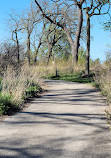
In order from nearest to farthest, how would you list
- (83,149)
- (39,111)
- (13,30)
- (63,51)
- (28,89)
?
1. (83,149)
2. (39,111)
3. (28,89)
4. (13,30)
5. (63,51)

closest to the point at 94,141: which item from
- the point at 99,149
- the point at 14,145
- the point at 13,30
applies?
the point at 99,149

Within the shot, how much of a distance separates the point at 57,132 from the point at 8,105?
2832 mm

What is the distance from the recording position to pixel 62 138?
4.90 meters

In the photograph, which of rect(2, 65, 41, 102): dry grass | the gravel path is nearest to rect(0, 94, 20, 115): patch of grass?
rect(2, 65, 41, 102): dry grass

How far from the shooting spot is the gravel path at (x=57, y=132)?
4.24 metres

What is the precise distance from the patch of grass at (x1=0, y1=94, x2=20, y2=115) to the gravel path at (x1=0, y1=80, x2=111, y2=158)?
13.4 inches

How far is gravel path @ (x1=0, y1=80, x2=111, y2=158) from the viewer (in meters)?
4.24

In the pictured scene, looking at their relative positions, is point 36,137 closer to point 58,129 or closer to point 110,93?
point 58,129

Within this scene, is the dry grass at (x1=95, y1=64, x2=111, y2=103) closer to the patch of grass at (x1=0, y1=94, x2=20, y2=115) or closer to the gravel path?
the gravel path

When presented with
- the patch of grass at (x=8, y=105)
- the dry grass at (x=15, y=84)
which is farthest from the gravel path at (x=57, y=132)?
the dry grass at (x=15, y=84)

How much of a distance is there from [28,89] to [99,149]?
Result: 22.0 ft

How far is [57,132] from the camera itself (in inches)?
208

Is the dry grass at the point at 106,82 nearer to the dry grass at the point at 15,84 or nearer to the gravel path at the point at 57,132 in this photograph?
the gravel path at the point at 57,132

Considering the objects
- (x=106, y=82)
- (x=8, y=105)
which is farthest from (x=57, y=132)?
(x=106, y=82)
